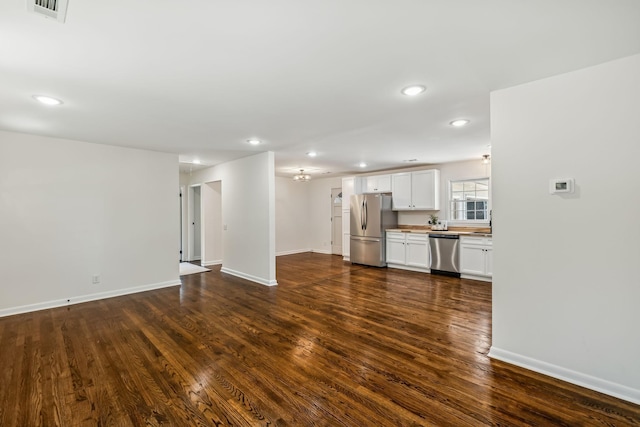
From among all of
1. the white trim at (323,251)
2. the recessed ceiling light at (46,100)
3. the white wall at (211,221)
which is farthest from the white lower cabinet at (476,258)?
the recessed ceiling light at (46,100)

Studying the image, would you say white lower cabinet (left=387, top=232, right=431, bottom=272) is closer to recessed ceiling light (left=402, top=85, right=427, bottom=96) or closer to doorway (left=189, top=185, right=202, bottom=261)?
recessed ceiling light (left=402, top=85, right=427, bottom=96)

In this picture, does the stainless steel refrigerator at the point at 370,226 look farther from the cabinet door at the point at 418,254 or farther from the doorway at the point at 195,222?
the doorway at the point at 195,222

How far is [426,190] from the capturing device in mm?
6391

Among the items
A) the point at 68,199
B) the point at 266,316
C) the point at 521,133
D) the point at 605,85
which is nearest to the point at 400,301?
the point at 266,316

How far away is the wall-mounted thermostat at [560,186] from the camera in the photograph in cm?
216

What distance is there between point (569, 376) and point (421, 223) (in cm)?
480

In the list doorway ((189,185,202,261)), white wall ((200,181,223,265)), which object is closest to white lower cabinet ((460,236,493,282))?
white wall ((200,181,223,265))

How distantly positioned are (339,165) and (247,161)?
2.18m

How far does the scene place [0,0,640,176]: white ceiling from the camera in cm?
150

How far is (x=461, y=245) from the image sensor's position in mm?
5523

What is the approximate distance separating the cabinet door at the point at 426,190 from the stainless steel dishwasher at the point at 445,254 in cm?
85

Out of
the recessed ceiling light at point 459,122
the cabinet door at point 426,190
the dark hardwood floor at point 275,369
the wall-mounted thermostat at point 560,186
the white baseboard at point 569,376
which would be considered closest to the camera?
the dark hardwood floor at point 275,369

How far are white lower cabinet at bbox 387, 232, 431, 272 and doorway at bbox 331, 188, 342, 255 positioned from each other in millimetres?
2274

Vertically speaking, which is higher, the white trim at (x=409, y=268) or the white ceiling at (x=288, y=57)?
the white ceiling at (x=288, y=57)
